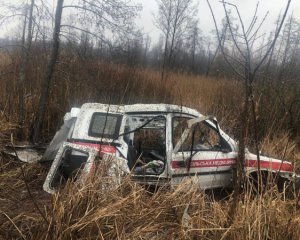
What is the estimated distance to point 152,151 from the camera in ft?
20.2

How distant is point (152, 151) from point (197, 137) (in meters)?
0.73

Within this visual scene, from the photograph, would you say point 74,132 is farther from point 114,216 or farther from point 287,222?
point 287,222

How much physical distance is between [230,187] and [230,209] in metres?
2.17

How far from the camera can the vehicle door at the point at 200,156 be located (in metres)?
5.31

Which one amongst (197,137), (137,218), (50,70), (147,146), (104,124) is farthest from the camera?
(50,70)

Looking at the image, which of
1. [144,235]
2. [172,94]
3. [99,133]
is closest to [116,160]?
[99,133]

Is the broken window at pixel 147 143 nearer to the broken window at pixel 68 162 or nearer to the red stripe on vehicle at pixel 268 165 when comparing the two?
the broken window at pixel 68 162

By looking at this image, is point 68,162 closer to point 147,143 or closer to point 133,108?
point 133,108

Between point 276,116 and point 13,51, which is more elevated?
point 13,51

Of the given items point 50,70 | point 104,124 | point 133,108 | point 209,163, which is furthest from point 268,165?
point 50,70

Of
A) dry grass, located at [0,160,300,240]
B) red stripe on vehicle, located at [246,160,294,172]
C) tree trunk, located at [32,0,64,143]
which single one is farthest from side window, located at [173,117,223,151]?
tree trunk, located at [32,0,64,143]

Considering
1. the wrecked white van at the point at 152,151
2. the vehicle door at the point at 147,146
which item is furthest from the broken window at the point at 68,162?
the vehicle door at the point at 147,146

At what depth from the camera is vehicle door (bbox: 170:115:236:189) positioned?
5309mm

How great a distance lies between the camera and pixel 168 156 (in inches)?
209
